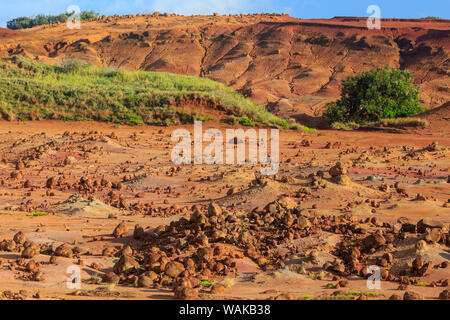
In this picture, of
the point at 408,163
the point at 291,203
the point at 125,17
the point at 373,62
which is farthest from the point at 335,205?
the point at 125,17

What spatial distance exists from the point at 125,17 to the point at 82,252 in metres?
52.2

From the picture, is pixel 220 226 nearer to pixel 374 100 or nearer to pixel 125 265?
pixel 125 265

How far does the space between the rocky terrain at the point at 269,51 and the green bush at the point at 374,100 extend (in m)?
6.45

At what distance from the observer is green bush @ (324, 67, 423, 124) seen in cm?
2106

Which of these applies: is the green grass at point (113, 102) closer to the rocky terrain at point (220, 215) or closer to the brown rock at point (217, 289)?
the rocky terrain at point (220, 215)

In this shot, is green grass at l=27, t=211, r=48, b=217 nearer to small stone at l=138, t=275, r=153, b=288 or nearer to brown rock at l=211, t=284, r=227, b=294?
small stone at l=138, t=275, r=153, b=288

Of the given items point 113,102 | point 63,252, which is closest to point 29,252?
point 63,252

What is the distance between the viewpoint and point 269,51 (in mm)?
39500

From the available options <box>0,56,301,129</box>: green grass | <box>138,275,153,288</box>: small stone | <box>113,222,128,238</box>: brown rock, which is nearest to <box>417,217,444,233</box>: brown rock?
<box>138,275,153,288</box>: small stone

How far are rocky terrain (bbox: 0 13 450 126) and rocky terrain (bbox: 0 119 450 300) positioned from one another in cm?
1653

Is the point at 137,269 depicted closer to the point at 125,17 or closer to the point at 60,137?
the point at 60,137

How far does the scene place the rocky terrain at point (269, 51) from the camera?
3322cm

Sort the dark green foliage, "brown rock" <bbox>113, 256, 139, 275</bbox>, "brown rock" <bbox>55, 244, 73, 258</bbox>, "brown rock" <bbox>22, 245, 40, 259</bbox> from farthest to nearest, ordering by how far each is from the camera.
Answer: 1. the dark green foliage
2. "brown rock" <bbox>55, 244, 73, 258</bbox>
3. "brown rock" <bbox>22, 245, 40, 259</bbox>
4. "brown rock" <bbox>113, 256, 139, 275</bbox>

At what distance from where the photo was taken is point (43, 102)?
19578mm
